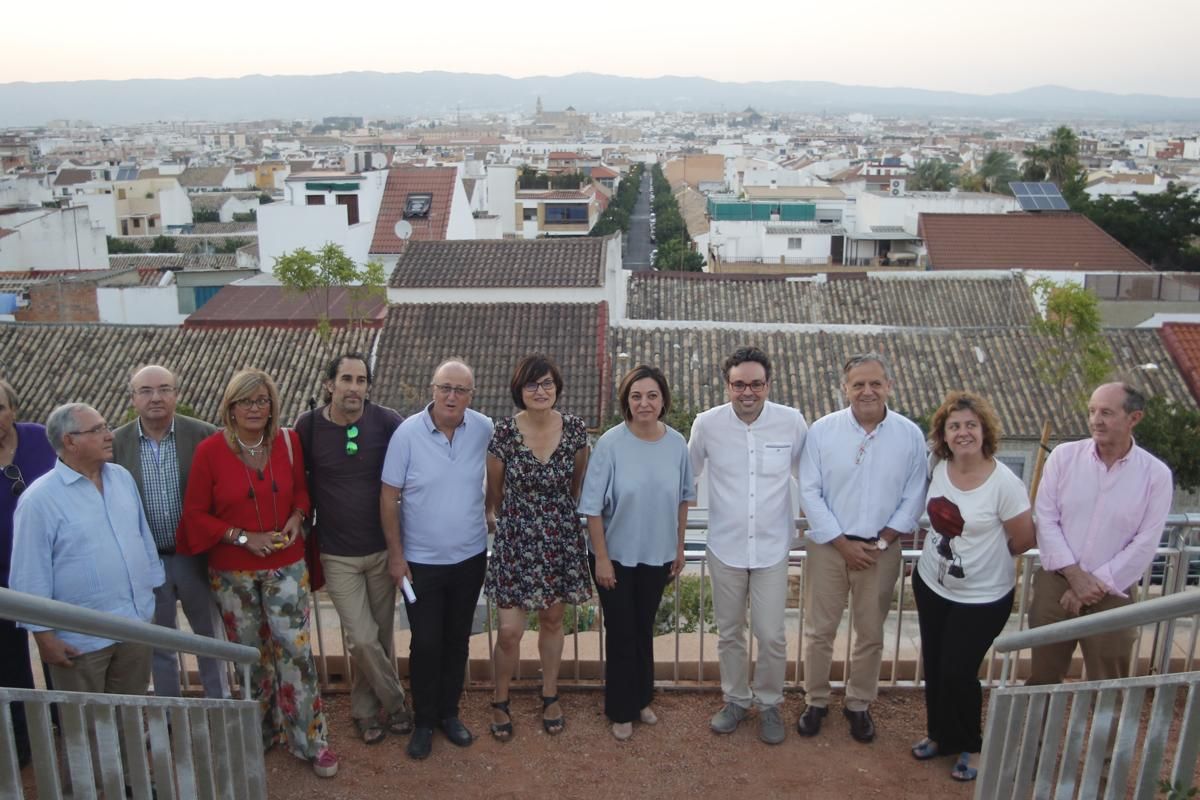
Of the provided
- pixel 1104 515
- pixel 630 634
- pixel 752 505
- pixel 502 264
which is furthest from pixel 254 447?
pixel 502 264

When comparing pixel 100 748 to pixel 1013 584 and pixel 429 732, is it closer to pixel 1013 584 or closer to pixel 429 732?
pixel 429 732

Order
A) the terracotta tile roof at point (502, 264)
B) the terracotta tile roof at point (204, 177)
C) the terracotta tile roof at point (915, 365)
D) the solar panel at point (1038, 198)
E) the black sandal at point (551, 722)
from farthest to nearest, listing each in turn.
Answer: the terracotta tile roof at point (204, 177) → the solar panel at point (1038, 198) → the terracotta tile roof at point (502, 264) → the terracotta tile roof at point (915, 365) → the black sandal at point (551, 722)

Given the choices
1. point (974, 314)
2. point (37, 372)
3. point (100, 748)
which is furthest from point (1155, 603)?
point (974, 314)

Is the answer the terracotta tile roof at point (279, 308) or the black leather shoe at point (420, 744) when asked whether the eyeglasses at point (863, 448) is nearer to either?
the black leather shoe at point (420, 744)

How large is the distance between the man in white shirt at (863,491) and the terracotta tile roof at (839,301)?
66.0ft

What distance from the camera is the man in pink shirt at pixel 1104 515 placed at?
170 inches

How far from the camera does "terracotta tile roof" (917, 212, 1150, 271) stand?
3148 cm

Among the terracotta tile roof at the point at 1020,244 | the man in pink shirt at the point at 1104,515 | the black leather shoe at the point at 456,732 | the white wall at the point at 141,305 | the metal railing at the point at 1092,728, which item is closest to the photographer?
the metal railing at the point at 1092,728

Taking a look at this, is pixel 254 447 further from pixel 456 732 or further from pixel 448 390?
pixel 456 732

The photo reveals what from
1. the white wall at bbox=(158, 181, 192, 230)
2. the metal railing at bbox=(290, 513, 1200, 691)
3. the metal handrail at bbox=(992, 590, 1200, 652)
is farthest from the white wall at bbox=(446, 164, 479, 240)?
the white wall at bbox=(158, 181, 192, 230)

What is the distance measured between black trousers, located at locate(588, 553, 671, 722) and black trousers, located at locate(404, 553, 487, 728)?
64 cm

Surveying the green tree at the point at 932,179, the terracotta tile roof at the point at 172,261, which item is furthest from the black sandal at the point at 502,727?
the green tree at the point at 932,179

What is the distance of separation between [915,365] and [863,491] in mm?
13905

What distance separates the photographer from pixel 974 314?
982 inches
